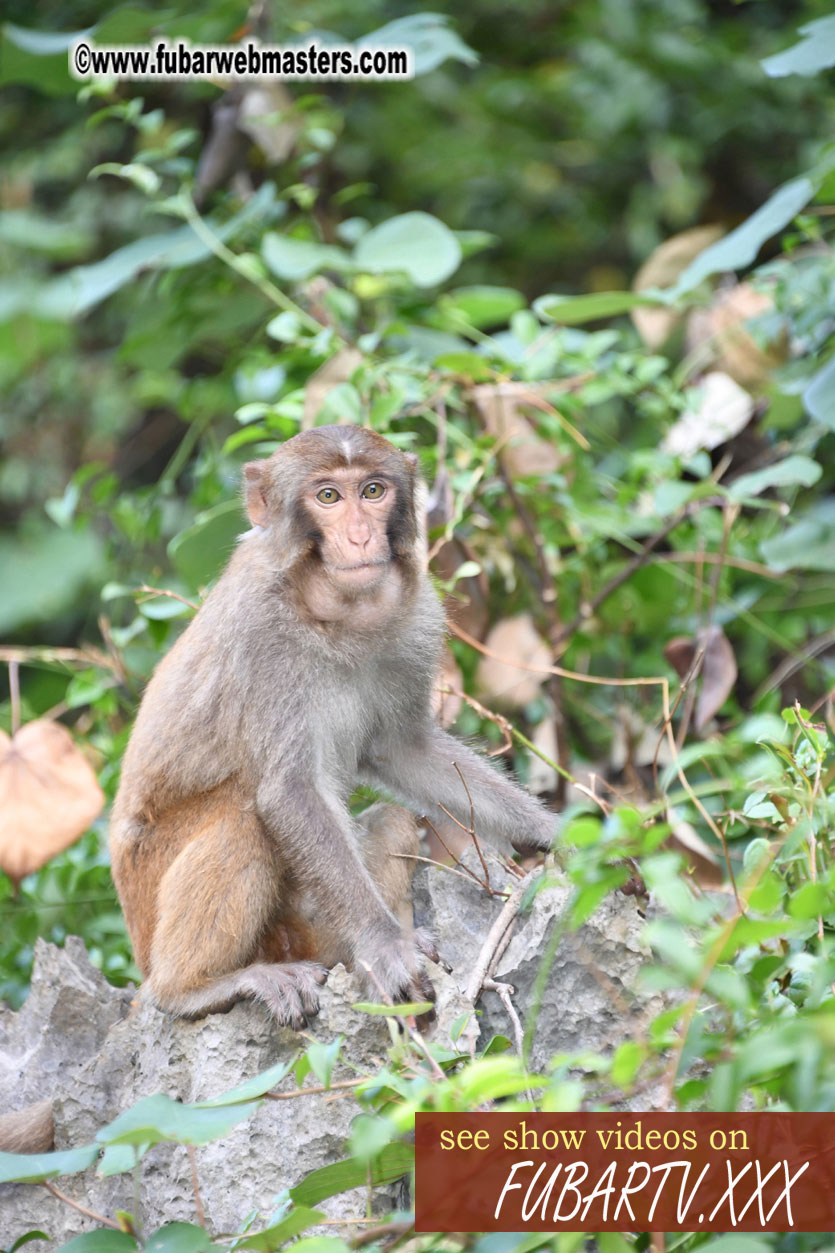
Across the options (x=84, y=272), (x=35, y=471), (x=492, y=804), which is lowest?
(x=35, y=471)

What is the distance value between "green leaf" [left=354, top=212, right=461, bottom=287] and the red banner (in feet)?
11.4

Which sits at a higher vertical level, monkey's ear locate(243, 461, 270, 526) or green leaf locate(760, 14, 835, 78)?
green leaf locate(760, 14, 835, 78)

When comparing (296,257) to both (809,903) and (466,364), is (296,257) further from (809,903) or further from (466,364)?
(809,903)

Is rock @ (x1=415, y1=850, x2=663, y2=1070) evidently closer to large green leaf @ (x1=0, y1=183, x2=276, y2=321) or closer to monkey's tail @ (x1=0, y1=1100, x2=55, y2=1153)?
monkey's tail @ (x1=0, y1=1100, x2=55, y2=1153)

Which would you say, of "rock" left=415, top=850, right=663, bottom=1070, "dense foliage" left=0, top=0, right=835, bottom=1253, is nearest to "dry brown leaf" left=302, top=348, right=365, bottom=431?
"dense foliage" left=0, top=0, right=835, bottom=1253

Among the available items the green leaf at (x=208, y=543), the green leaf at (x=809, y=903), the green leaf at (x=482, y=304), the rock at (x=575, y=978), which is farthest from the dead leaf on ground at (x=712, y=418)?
the green leaf at (x=809, y=903)

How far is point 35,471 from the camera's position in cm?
977

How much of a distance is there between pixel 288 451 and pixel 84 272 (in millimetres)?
2322

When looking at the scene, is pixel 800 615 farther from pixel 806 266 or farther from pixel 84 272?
pixel 84 272

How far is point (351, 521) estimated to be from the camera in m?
3.61

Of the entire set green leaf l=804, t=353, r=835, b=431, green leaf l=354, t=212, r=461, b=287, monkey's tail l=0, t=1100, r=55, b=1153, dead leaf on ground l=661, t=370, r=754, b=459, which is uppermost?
green leaf l=354, t=212, r=461, b=287

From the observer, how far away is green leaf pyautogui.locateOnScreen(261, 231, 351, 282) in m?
5.13

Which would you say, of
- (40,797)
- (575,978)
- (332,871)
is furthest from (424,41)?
(575,978)

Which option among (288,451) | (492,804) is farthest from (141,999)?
(288,451)
